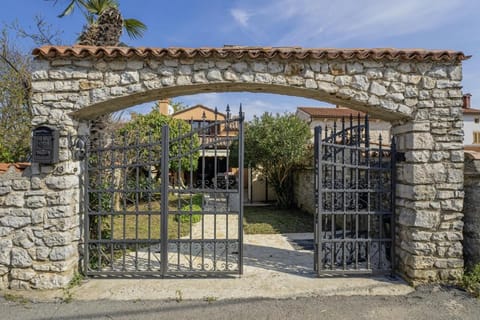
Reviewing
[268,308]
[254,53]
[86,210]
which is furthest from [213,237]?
[254,53]

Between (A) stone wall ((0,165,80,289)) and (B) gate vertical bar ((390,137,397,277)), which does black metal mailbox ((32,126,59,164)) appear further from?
(B) gate vertical bar ((390,137,397,277))

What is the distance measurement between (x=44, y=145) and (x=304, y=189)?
984cm

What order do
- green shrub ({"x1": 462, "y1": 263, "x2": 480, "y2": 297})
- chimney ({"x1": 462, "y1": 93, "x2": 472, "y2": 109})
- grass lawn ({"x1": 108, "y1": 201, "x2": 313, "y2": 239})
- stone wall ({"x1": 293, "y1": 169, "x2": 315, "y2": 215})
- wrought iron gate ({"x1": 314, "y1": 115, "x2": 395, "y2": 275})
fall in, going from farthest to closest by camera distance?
chimney ({"x1": 462, "y1": 93, "x2": 472, "y2": 109}) < stone wall ({"x1": 293, "y1": 169, "x2": 315, "y2": 215}) < grass lawn ({"x1": 108, "y1": 201, "x2": 313, "y2": 239}) < wrought iron gate ({"x1": 314, "y1": 115, "x2": 395, "y2": 275}) < green shrub ({"x1": 462, "y1": 263, "x2": 480, "y2": 297})

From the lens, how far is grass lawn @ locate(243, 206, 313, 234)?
843cm

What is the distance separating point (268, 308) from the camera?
11.9 ft

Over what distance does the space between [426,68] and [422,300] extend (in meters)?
3.42

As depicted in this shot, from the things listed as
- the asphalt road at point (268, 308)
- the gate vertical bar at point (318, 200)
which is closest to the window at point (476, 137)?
the asphalt road at point (268, 308)

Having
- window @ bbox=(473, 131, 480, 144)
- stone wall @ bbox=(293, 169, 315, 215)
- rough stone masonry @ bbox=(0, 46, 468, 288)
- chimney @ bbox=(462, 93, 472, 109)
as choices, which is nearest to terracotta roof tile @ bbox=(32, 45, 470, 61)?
rough stone masonry @ bbox=(0, 46, 468, 288)

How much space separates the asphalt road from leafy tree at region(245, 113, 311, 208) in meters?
8.08

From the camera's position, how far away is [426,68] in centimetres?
420

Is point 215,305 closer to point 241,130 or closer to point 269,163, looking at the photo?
point 241,130

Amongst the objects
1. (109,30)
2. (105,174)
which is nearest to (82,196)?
(105,174)

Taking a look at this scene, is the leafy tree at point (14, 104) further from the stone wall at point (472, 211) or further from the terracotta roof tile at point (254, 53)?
the stone wall at point (472, 211)

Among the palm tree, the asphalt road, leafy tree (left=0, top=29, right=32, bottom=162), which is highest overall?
the palm tree
